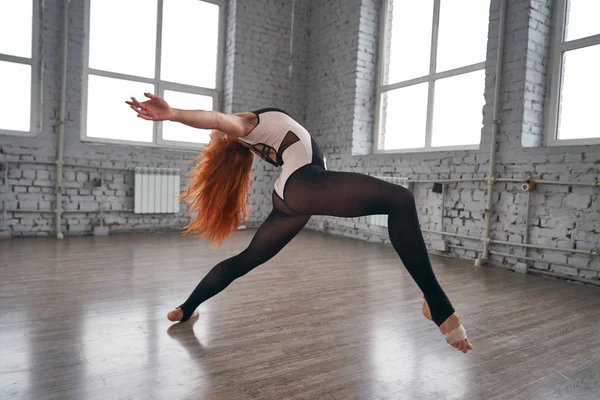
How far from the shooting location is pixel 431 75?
5156 mm

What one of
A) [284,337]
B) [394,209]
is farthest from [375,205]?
[284,337]

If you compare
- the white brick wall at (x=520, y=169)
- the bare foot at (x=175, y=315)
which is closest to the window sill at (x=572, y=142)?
the white brick wall at (x=520, y=169)

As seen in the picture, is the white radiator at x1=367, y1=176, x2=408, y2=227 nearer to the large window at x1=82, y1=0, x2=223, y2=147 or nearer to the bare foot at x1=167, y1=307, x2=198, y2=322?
the large window at x1=82, y1=0, x2=223, y2=147

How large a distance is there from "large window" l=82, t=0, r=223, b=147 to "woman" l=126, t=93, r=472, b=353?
4.07 m

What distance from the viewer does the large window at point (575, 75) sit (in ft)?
12.3

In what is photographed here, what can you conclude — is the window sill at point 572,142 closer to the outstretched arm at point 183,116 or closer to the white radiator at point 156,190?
the outstretched arm at point 183,116

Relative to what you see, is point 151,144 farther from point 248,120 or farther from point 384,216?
point 248,120

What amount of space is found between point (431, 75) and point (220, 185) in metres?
3.91

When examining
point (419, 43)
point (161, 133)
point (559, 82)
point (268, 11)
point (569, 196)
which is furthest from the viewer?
point (268, 11)

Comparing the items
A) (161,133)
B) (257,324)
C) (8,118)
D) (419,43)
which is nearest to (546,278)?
(257,324)

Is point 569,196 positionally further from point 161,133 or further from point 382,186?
point 161,133

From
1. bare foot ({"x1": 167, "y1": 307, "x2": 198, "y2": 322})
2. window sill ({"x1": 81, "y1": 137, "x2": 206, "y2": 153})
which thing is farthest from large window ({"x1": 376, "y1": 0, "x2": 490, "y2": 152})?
bare foot ({"x1": 167, "y1": 307, "x2": 198, "y2": 322})

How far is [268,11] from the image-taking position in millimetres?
6438

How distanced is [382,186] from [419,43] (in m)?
4.45
